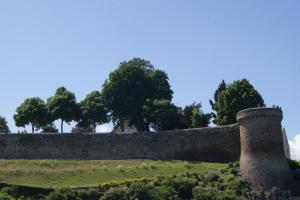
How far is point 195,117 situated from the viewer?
70.6 meters

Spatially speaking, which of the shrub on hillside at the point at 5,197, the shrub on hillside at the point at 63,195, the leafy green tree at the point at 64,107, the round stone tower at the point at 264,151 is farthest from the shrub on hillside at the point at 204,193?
the leafy green tree at the point at 64,107

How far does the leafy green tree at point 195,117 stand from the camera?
70.4 metres

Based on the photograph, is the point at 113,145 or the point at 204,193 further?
the point at 113,145

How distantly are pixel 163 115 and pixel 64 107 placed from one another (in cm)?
1168

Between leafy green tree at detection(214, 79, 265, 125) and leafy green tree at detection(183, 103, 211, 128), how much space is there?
2945mm

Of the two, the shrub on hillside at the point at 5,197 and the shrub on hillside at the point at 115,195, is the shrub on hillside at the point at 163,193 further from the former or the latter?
the shrub on hillside at the point at 5,197

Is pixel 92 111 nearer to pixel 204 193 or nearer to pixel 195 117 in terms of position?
pixel 195 117

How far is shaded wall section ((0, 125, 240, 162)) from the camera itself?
60031 millimetres

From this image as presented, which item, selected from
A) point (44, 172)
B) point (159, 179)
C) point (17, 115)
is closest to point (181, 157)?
point (159, 179)

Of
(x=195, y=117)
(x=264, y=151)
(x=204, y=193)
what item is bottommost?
(x=204, y=193)

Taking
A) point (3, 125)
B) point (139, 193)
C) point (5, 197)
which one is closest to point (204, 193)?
point (139, 193)

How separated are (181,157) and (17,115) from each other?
905 inches

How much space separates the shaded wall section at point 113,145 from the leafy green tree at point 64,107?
9.60 m

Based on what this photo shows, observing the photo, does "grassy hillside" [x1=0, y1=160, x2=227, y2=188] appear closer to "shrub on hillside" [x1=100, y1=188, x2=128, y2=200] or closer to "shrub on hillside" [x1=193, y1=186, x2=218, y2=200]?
"shrub on hillside" [x1=100, y1=188, x2=128, y2=200]
